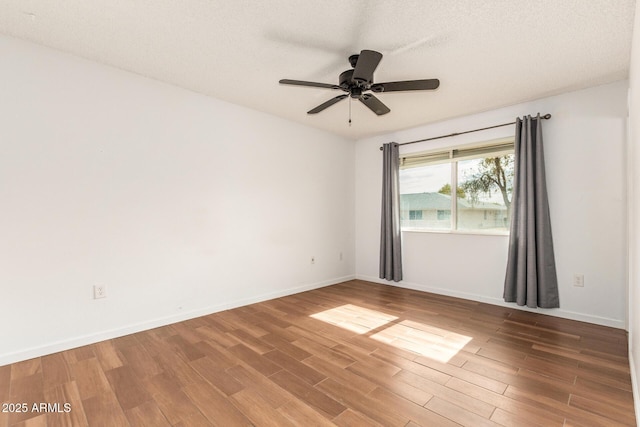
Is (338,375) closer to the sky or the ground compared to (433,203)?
closer to the ground

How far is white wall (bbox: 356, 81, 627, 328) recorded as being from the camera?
116 inches

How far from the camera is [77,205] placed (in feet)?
8.30

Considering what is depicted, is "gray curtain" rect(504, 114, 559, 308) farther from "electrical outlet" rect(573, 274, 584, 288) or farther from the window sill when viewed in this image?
the window sill

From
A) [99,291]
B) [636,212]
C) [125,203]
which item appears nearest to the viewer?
[636,212]

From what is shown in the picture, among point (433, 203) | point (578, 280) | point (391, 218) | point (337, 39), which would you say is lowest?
point (578, 280)

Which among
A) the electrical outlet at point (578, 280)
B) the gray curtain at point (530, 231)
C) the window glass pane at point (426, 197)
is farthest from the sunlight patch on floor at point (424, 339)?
the window glass pane at point (426, 197)

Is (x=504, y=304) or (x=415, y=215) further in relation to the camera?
(x=415, y=215)

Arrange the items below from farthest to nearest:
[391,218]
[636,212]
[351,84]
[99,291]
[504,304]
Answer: [391,218]
[504,304]
[99,291]
[351,84]
[636,212]

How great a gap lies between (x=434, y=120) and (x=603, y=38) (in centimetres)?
200

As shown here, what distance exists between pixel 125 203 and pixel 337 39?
2335mm

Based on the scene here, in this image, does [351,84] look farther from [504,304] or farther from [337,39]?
[504,304]

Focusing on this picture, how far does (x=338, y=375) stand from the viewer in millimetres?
2072

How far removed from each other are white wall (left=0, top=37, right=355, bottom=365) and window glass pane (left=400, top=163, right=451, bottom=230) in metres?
1.76

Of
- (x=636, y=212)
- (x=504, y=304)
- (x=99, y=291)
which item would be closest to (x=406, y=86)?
(x=636, y=212)
